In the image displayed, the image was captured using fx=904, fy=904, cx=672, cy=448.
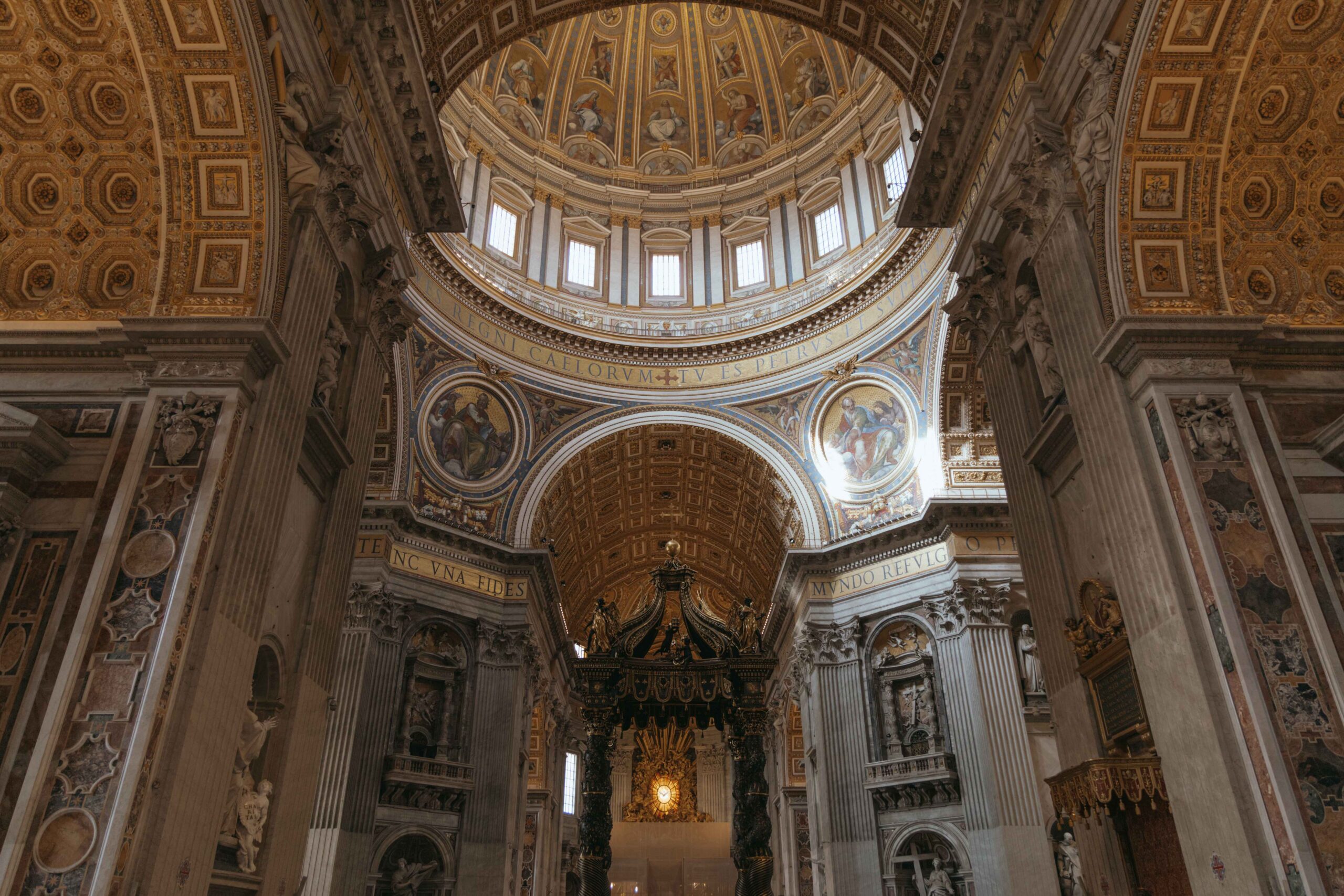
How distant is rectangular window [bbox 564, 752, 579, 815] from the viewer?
37094mm

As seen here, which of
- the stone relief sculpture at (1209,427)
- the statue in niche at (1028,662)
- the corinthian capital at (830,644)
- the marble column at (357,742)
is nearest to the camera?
the stone relief sculpture at (1209,427)

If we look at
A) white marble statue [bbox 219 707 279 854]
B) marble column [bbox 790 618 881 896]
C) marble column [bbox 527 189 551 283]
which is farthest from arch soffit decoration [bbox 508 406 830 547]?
white marble statue [bbox 219 707 279 854]

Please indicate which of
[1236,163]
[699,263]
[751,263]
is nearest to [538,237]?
[699,263]

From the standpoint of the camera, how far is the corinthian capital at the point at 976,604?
20.7 metres

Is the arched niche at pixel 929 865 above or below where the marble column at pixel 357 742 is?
below

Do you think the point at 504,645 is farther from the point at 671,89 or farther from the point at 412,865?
the point at 671,89

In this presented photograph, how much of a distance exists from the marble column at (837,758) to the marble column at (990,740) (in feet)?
8.19

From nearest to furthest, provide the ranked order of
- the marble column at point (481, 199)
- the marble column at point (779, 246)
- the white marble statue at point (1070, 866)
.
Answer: the white marble statue at point (1070, 866), the marble column at point (481, 199), the marble column at point (779, 246)

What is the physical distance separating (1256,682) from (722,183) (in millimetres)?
26113

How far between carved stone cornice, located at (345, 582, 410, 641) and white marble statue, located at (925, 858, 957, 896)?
13.0 meters

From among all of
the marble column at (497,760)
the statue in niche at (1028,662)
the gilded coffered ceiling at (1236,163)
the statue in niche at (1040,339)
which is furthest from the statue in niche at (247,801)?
the statue in niche at (1028,662)

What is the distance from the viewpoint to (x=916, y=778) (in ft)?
66.5

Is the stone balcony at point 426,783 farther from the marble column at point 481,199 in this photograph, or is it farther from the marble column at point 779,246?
the marble column at point 779,246

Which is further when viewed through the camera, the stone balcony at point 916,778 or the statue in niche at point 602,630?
the stone balcony at point 916,778
